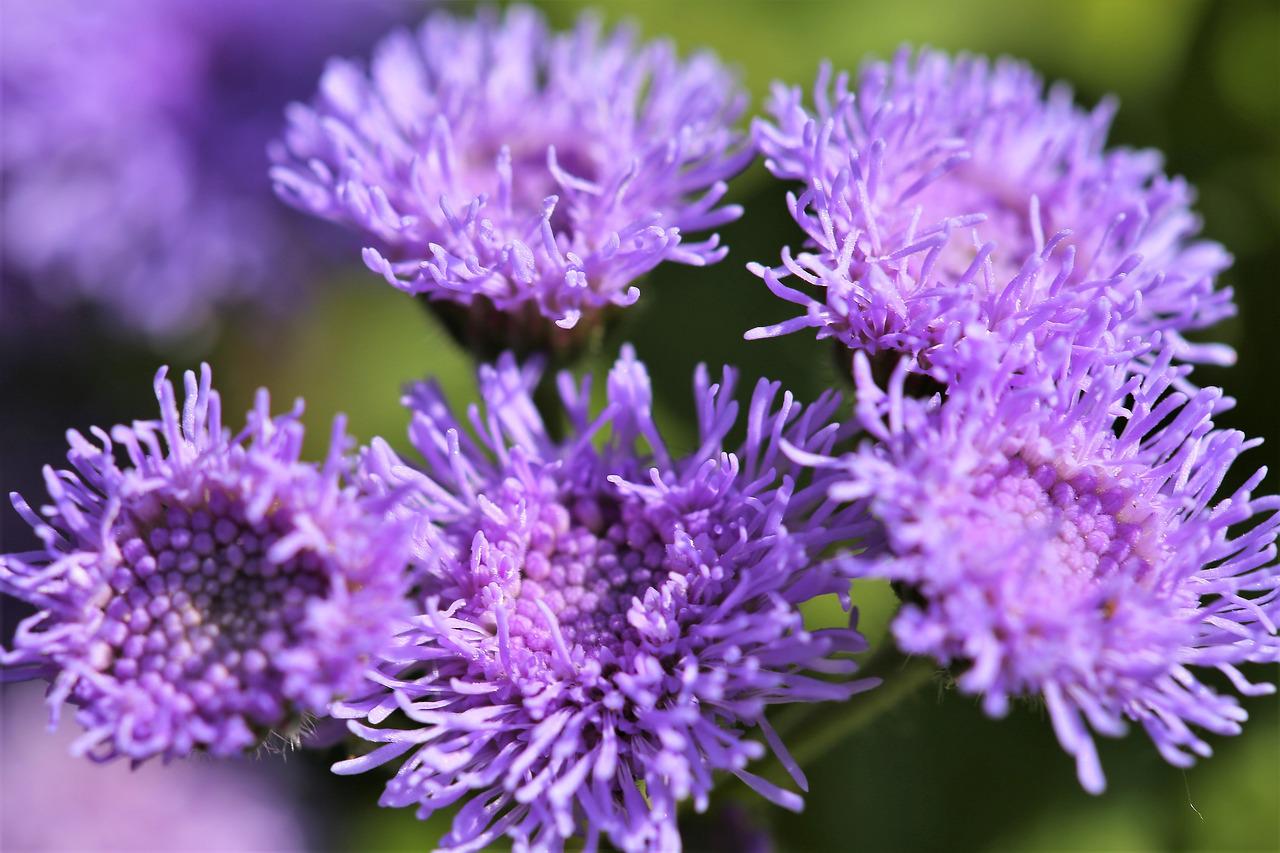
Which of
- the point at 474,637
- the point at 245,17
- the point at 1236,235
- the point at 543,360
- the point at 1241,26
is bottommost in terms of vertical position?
the point at 474,637

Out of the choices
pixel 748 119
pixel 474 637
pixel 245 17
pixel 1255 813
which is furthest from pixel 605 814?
pixel 245 17

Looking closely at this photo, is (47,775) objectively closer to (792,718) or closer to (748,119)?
(792,718)

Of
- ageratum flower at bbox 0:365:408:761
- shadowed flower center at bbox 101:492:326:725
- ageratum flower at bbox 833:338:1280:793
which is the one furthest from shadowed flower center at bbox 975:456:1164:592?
shadowed flower center at bbox 101:492:326:725

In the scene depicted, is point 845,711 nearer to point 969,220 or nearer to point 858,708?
point 858,708

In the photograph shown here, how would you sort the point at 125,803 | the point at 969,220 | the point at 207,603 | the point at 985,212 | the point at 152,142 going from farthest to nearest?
1. the point at 152,142
2. the point at 125,803
3. the point at 985,212
4. the point at 969,220
5. the point at 207,603

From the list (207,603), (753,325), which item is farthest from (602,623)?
(753,325)
